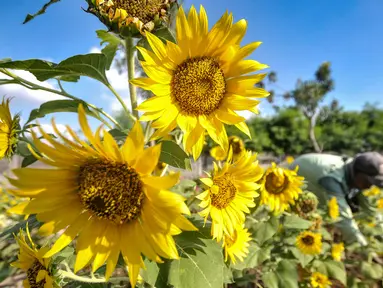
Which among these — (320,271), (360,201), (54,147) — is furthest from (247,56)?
(360,201)

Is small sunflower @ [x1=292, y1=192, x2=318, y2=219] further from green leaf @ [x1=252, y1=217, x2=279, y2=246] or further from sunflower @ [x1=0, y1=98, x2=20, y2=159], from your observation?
sunflower @ [x1=0, y1=98, x2=20, y2=159]

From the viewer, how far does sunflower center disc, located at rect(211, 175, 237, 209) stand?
41.3 inches

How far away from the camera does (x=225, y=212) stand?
1047 mm

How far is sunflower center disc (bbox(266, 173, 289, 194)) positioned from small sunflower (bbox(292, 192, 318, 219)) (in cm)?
40

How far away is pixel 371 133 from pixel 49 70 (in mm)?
26206

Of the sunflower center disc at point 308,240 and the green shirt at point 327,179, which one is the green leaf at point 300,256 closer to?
the sunflower center disc at point 308,240

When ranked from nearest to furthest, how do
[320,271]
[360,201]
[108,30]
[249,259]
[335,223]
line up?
1. [108,30]
2. [249,259]
3. [320,271]
4. [335,223]
5. [360,201]

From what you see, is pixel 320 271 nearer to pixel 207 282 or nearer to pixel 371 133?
pixel 207 282

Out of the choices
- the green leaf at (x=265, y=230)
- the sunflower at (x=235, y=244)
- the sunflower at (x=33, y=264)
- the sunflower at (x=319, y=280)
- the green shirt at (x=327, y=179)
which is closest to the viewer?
the sunflower at (x=33, y=264)

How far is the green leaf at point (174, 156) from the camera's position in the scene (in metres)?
0.71

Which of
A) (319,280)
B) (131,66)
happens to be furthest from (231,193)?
(319,280)

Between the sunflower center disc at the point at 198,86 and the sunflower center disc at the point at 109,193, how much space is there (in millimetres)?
247

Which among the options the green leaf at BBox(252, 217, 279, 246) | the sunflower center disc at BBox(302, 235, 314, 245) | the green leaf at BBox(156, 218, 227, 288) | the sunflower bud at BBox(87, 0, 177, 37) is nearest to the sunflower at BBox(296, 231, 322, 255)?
the sunflower center disc at BBox(302, 235, 314, 245)

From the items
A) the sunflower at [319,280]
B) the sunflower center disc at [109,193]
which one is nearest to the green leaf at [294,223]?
the sunflower at [319,280]
